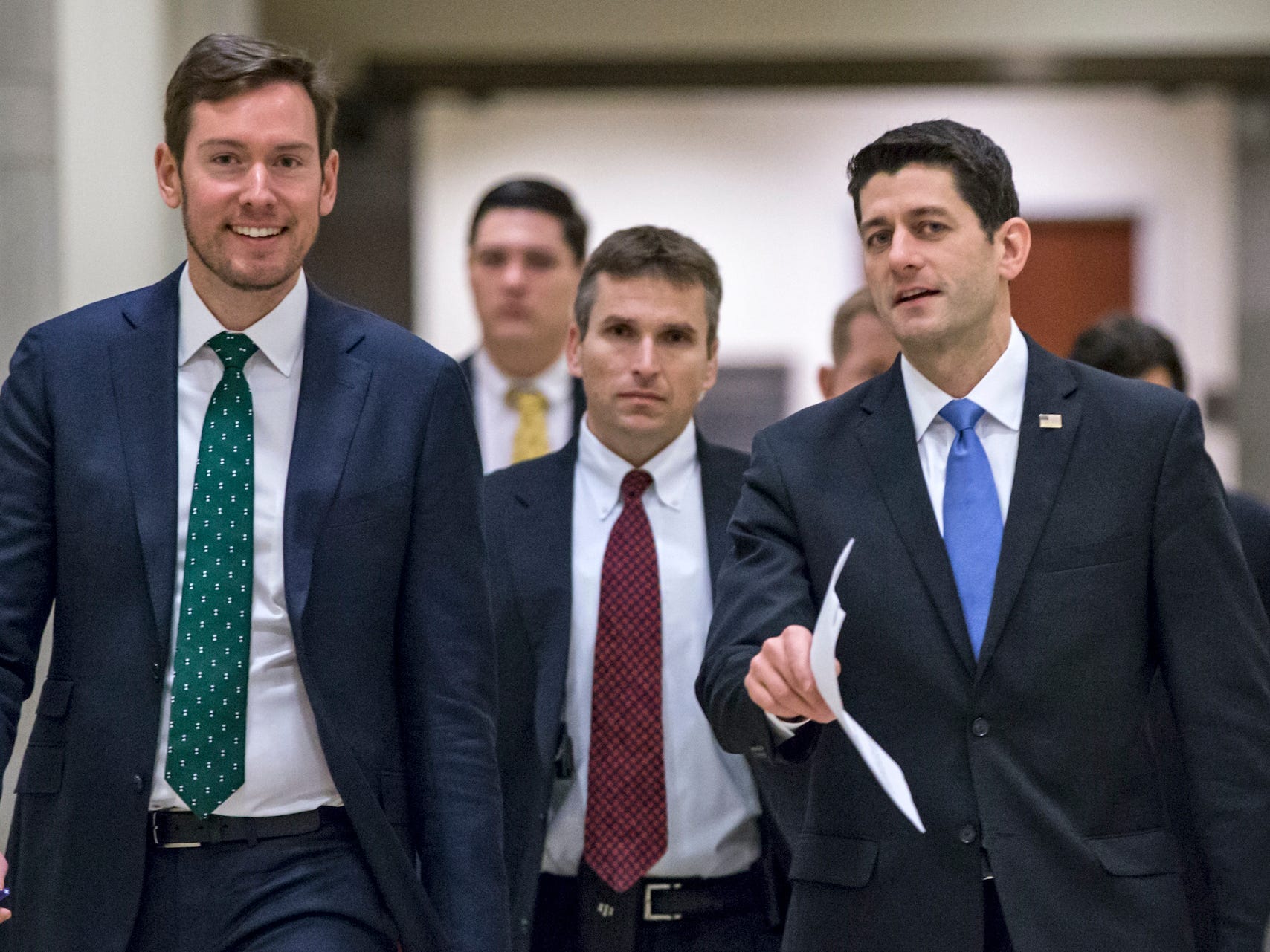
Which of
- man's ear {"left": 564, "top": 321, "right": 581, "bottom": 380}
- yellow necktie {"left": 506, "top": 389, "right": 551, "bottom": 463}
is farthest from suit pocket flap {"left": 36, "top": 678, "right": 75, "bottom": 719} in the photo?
yellow necktie {"left": 506, "top": 389, "right": 551, "bottom": 463}

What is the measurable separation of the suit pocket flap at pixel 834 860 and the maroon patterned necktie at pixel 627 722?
638 millimetres

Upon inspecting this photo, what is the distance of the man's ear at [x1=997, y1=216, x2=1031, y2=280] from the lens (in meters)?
2.68

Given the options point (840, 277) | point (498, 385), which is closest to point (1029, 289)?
point (840, 277)

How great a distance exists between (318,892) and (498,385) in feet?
7.25

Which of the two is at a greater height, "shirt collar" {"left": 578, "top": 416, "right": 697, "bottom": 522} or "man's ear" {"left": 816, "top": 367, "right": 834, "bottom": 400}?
"man's ear" {"left": 816, "top": 367, "right": 834, "bottom": 400}

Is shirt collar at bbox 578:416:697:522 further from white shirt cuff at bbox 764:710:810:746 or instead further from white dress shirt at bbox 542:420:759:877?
white shirt cuff at bbox 764:710:810:746

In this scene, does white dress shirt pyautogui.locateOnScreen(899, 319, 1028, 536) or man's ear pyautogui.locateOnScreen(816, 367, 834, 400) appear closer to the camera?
white dress shirt pyautogui.locateOnScreen(899, 319, 1028, 536)

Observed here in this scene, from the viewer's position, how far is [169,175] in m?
2.67

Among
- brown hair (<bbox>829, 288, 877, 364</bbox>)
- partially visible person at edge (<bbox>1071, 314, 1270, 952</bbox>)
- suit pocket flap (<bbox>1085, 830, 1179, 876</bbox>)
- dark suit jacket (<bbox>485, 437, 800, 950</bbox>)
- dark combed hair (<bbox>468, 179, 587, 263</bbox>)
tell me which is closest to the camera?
suit pocket flap (<bbox>1085, 830, 1179, 876</bbox>)

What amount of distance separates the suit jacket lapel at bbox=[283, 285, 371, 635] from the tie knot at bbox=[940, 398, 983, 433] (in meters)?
0.87

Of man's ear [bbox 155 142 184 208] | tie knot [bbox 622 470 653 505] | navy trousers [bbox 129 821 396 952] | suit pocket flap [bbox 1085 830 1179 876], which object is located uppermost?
man's ear [bbox 155 142 184 208]

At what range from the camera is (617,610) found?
3215mm

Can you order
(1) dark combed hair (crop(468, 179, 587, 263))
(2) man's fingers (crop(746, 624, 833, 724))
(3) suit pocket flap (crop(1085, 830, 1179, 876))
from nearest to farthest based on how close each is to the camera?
(2) man's fingers (crop(746, 624, 833, 724)), (3) suit pocket flap (crop(1085, 830, 1179, 876)), (1) dark combed hair (crop(468, 179, 587, 263))

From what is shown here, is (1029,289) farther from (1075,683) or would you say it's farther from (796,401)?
(1075,683)
